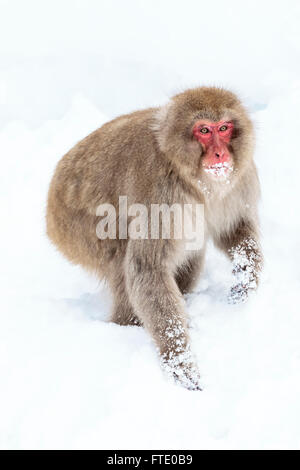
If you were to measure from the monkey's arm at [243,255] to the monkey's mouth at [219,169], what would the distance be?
781mm

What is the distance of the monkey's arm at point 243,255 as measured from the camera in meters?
4.04

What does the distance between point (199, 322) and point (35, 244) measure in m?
2.70

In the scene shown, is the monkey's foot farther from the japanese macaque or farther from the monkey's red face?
the monkey's red face

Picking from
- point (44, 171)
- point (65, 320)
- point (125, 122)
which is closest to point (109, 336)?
point (65, 320)

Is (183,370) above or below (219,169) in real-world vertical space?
below

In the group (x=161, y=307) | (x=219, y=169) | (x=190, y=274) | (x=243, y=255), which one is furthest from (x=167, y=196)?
(x=190, y=274)

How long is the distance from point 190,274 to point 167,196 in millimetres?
959

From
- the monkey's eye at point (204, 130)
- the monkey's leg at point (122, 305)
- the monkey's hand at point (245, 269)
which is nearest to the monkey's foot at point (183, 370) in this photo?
the monkey's leg at point (122, 305)

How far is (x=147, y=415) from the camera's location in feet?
9.77

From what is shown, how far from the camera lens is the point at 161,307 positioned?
360 centimetres

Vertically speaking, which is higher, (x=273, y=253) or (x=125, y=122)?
(x=125, y=122)

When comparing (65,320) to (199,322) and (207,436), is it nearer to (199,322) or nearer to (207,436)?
(199,322)

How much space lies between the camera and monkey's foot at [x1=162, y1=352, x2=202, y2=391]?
330 cm

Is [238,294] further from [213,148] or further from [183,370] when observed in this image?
[213,148]
